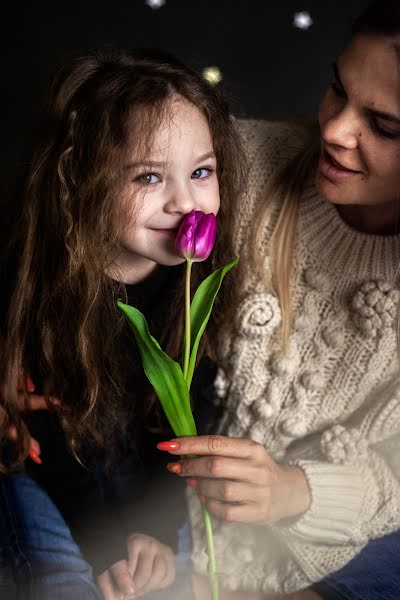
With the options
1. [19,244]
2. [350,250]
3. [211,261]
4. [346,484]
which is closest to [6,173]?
[19,244]

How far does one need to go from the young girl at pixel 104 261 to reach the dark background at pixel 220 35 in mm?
308

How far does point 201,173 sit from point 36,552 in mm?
461

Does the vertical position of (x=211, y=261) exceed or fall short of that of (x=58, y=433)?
it exceeds it

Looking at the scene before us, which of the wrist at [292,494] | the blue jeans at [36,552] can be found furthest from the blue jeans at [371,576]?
the blue jeans at [36,552]

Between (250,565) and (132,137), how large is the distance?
0.55 meters

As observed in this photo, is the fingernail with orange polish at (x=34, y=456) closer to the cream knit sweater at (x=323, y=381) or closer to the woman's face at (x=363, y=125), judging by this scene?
the cream knit sweater at (x=323, y=381)

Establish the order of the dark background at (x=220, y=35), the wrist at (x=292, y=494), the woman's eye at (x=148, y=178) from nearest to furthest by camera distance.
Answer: the woman's eye at (x=148, y=178)
the wrist at (x=292, y=494)
the dark background at (x=220, y=35)

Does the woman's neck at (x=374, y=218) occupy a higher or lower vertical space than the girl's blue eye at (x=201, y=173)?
lower

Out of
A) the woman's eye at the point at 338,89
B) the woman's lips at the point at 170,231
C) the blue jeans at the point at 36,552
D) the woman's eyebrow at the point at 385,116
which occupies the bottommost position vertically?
the blue jeans at the point at 36,552

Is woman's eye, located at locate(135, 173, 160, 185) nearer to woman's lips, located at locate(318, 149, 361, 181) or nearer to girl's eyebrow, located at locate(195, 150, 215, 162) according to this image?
girl's eyebrow, located at locate(195, 150, 215, 162)

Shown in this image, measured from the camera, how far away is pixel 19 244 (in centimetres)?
84

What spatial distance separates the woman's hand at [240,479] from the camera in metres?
0.68

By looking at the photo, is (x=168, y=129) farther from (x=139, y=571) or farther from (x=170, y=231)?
(x=139, y=571)

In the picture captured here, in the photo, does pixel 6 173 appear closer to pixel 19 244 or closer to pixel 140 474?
pixel 19 244
